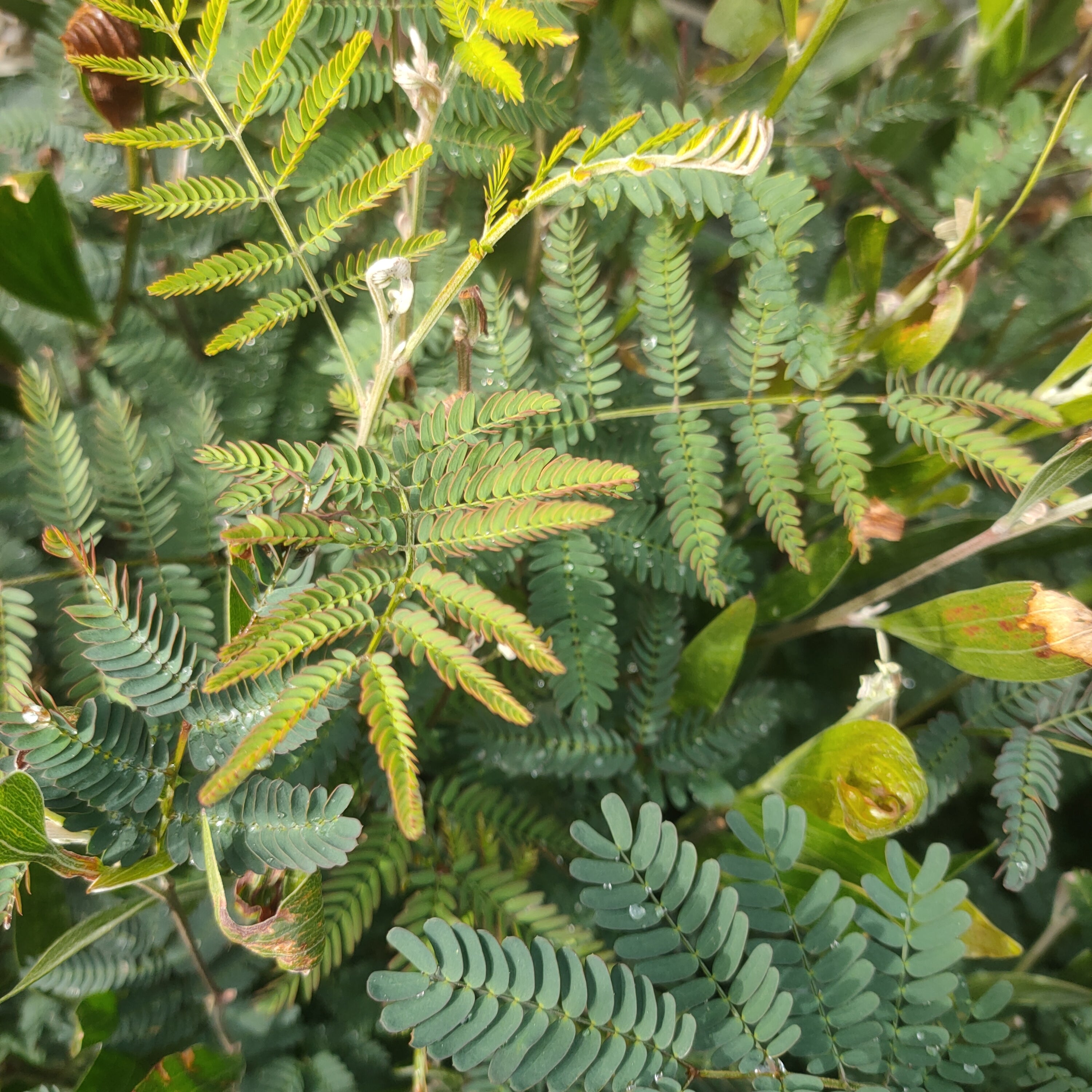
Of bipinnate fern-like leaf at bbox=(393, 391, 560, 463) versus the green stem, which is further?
the green stem

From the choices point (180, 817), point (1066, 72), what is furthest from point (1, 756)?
point (1066, 72)

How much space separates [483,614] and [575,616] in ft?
0.84

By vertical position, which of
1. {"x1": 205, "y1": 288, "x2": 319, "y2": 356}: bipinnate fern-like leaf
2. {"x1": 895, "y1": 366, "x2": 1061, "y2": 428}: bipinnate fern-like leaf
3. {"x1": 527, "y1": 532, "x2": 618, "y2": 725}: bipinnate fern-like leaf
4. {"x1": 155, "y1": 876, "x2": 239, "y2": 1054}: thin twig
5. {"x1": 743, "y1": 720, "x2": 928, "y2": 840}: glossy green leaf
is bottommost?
{"x1": 155, "y1": 876, "x2": 239, "y2": 1054}: thin twig

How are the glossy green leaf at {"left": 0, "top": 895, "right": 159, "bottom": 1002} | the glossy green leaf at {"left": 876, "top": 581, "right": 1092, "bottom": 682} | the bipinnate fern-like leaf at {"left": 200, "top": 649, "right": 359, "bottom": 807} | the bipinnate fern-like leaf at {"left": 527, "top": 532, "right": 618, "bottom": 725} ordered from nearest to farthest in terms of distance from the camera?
the bipinnate fern-like leaf at {"left": 200, "top": 649, "right": 359, "bottom": 807} → the glossy green leaf at {"left": 0, "top": 895, "right": 159, "bottom": 1002} → the glossy green leaf at {"left": 876, "top": 581, "right": 1092, "bottom": 682} → the bipinnate fern-like leaf at {"left": 527, "top": 532, "right": 618, "bottom": 725}

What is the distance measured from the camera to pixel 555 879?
0.83 m

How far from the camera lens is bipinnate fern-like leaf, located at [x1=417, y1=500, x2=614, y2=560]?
19.8 inches

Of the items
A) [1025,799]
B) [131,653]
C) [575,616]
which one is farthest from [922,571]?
[131,653]

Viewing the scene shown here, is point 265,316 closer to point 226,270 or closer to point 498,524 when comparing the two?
point 226,270

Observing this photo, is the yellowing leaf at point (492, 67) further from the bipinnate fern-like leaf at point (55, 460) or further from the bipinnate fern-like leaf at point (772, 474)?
the bipinnate fern-like leaf at point (55, 460)

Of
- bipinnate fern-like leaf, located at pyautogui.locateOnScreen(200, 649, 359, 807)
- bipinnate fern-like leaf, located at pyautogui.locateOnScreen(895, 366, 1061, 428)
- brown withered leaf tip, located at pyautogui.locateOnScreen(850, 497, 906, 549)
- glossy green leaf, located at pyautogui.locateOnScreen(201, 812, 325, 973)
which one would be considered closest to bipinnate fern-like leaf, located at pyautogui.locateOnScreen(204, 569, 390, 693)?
bipinnate fern-like leaf, located at pyautogui.locateOnScreen(200, 649, 359, 807)

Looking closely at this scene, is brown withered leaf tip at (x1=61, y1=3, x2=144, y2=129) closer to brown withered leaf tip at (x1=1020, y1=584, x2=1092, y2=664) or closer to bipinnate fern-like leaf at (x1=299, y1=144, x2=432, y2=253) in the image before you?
bipinnate fern-like leaf at (x1=299, y1=144, x2=432, y2=253)

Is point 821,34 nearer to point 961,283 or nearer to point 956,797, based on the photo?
point 961,283

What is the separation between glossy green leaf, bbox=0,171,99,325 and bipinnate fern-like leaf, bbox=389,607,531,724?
0.53 meters

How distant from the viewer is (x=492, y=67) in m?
0.54
